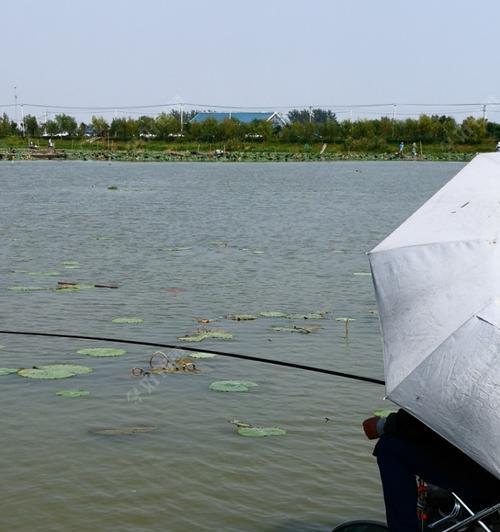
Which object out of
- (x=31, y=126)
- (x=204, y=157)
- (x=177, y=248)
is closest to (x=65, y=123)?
(x=31, y=126)

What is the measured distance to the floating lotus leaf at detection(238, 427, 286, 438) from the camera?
5.65 m

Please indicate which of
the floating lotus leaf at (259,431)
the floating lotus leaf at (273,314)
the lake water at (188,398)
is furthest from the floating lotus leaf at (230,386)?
the floating lotus leaf at (273,314)

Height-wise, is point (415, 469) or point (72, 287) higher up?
point (415, 469)

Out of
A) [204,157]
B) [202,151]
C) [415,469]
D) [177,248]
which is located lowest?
[204,157]

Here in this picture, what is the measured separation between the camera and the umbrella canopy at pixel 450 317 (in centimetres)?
271

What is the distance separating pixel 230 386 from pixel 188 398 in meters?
0.34

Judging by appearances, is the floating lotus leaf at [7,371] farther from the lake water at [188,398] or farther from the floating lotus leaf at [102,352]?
the floating lotus leaf at [102,352]

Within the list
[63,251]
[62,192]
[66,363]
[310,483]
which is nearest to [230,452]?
[310,483]

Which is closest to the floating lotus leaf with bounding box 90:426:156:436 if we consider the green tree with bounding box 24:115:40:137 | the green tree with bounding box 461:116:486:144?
the green tree with bounding box 461:116:486:144

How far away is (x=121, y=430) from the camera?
5680mm

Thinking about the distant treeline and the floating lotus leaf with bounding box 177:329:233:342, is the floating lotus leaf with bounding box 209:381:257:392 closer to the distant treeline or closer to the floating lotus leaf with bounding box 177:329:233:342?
the floating lotus leaf with bounding box 177:329:233:342

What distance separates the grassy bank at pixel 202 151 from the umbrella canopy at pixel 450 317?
71.3 m

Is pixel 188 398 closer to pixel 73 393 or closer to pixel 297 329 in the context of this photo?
pixel 73 393

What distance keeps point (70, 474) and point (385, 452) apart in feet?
7.93
